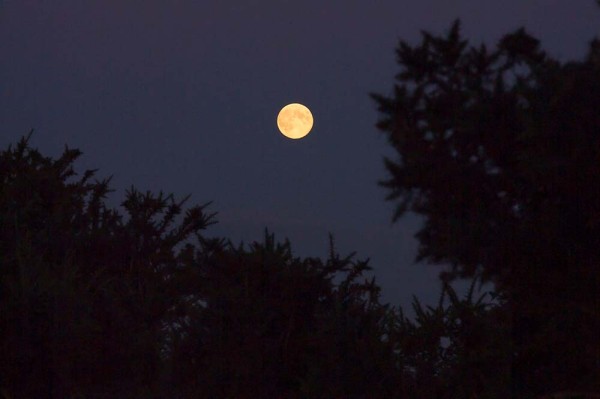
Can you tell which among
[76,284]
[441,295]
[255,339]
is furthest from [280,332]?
[76,284]

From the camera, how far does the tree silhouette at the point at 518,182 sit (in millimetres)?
11562

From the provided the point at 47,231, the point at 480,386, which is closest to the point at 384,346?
the point at 480,386

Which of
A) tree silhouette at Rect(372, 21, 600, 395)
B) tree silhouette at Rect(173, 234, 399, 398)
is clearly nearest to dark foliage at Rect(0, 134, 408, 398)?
tree silhouette at Rect(173, 234, 399, 398)

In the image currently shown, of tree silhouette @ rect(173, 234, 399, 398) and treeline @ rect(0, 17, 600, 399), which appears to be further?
tree silhouette @ rect(173, 234, 399, 398)

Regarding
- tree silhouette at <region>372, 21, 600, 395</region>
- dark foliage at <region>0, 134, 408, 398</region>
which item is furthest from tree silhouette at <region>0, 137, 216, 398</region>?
tree silhouette at <region>372, 21, 600, 395</region>

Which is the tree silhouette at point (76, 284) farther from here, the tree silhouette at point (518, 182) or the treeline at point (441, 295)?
the tree silhouette at point (518, 182)

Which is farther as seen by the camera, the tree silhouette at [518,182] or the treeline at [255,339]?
the treeline at [255,339]

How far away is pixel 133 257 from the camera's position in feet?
97.1

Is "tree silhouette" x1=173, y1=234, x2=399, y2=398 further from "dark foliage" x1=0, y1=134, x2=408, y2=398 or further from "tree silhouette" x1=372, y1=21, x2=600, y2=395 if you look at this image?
"tree silhouette" x1=372, y1=21, x2=600, y2=395

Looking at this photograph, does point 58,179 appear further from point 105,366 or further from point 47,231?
point 105,366

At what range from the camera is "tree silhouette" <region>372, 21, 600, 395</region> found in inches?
455

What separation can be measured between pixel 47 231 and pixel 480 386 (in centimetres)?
1563

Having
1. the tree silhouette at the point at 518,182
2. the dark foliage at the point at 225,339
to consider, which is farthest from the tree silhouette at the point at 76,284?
the tree silhouette at the point at 518,182

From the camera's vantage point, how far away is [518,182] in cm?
1267
